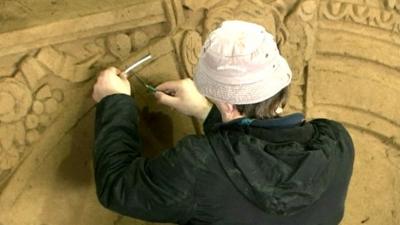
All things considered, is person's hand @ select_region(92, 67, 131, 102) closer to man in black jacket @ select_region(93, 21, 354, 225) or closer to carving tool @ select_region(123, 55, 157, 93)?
carving tool @ select_region(123, 55, 157, 93)

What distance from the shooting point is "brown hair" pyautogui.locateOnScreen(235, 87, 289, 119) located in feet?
5.05

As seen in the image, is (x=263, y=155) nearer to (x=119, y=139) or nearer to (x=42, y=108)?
(x=119, y=139)

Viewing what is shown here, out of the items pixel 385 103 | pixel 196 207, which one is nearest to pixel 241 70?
pixel 196 207

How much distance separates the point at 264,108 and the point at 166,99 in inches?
13.5

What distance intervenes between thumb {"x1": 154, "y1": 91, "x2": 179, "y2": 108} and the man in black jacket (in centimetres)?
25

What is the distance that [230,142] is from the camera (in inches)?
59.1

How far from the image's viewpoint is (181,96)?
5.99ft

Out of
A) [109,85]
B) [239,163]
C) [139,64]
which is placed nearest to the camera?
[239,163]

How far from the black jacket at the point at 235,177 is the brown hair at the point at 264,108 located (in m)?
0.03

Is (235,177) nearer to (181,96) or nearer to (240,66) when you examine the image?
(240,66)

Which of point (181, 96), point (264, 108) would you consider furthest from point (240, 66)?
point (181, 96)

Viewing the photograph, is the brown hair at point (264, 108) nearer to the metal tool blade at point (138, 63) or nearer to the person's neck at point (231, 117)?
the person's neck at point (231, 117)

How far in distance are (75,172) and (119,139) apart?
0.84 ft

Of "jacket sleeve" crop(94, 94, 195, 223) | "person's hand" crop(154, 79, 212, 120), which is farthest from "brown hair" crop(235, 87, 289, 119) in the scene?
"person's hand" crop(154, 79, 212, 120)
